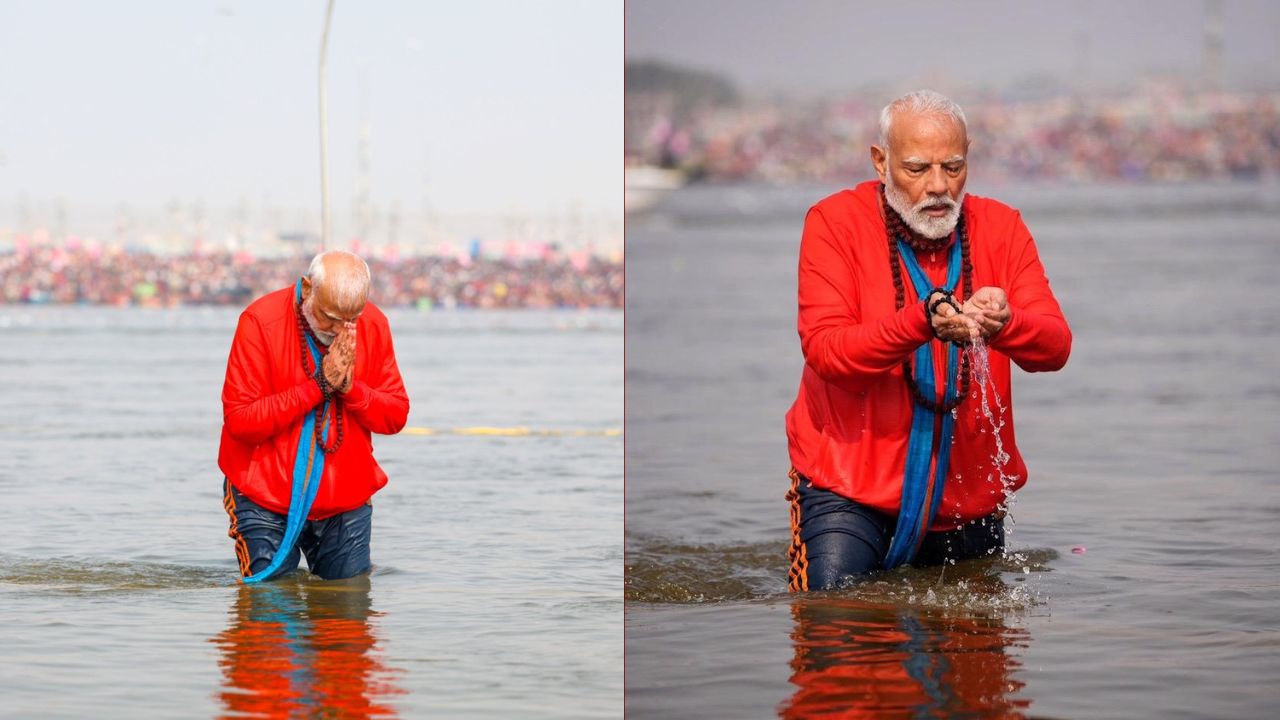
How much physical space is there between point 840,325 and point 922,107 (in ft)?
2.32

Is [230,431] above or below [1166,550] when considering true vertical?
above

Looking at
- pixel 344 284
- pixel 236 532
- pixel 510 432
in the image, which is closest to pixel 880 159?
pixel 344 284

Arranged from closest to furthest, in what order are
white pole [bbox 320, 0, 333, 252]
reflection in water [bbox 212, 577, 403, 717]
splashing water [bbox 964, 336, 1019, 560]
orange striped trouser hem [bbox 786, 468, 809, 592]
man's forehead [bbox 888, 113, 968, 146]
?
1. reflection in water [bbox 212, 577, 403, 717]
2. man's forehead [bbox 888, 113, 968, 146]
3. splashing water [bbox 964, 336, 1019, 560]
4. orange striped trouser hem [bbox 786, 468, 809, 592]
5. white pole [bbox 320, 0, 333, 252]

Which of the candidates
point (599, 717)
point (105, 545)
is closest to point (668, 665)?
point (599, 717)

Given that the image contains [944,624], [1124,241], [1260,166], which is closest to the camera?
[944,624]

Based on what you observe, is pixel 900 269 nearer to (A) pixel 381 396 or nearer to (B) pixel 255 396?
(A) pixel 381 396

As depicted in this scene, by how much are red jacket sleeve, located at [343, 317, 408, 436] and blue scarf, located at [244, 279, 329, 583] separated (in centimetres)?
13

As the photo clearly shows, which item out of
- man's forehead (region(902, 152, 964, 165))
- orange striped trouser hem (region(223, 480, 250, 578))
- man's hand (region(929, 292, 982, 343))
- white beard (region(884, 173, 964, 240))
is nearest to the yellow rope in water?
orange striped trouser hem (region(223, 480, 250, 578))

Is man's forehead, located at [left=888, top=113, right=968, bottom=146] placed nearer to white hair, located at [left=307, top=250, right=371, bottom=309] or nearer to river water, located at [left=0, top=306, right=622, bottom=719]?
river water, located at [left=0, top=306, right=622, bottom=719]

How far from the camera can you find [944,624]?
6.77 metres

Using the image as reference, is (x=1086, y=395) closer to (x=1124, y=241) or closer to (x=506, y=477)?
(x=506, y=477)

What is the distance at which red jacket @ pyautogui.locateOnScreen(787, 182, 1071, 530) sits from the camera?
6324 millimetres

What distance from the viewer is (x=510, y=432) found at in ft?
57.0

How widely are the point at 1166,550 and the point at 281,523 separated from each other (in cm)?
389
